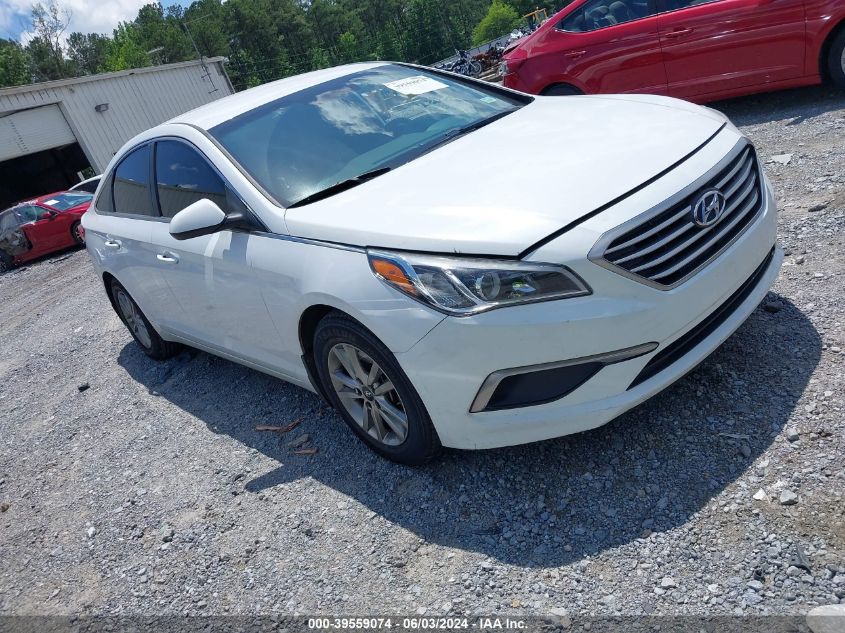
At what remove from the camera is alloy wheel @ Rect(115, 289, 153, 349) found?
5391 mm

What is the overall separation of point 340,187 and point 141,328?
288cm

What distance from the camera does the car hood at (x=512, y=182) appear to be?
2.59 meters

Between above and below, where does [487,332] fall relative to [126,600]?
above

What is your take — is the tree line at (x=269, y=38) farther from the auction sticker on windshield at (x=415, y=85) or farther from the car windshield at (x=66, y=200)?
the auction sticker on windshield at (x=415, y=85)

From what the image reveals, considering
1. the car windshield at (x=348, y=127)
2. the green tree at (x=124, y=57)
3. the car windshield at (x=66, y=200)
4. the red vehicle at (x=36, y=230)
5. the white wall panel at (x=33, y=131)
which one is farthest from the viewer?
the green tree at (x=124, y=57)

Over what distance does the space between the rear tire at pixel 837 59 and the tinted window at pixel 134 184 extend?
5835 millimetres

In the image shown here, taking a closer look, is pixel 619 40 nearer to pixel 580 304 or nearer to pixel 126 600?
pixel 580 304

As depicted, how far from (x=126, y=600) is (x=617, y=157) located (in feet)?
9.12

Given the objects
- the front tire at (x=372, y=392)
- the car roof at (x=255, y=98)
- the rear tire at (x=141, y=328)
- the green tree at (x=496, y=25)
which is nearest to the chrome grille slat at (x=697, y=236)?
the front tire at (x=372, y=392)

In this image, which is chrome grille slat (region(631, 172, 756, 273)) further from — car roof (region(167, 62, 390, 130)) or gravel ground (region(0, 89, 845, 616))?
car roof (region(167, 62, 390, 130))

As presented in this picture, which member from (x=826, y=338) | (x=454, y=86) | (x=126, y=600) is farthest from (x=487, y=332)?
(x=454, y=86)

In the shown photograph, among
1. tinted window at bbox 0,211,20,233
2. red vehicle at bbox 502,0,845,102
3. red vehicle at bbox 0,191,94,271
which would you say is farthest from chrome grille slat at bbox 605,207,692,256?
tinted window at bbox 0,211,20,233

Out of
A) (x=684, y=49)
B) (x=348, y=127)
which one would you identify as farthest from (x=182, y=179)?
(x=684, y=49)

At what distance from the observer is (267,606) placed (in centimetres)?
277
